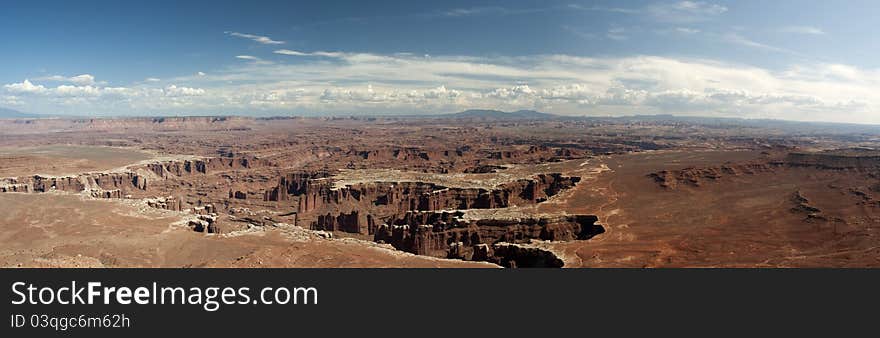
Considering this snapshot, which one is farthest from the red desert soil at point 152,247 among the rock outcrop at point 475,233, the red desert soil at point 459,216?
the rock outcrop at point 475,233

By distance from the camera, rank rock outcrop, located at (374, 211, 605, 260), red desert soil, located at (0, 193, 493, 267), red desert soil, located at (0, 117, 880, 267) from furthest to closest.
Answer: rock outcrop, located at (374, 211, 605, 260) → red desert soil, located at (0, 117, 880, 267) → red desert soil, located at (0, 193, 493, 267)

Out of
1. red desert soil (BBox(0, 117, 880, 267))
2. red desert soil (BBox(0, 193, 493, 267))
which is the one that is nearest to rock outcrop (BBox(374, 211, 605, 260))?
red desert soil (BBox(0, 117, 880, 267))

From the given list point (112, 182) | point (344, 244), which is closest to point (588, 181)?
point (344, 244)

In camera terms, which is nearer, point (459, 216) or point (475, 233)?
point (475, 233)

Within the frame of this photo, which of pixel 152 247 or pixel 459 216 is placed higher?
pixel 152 247

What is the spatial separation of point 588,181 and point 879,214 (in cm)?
3979

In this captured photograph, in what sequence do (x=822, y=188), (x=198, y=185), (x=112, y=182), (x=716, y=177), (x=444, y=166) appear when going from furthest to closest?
(x=444, y=166), (x=198, y=185), (x=112, y=182), (x=716, y=177), (x=822, y=188)

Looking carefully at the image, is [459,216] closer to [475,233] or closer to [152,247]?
[475,233]

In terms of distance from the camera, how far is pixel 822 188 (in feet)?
246

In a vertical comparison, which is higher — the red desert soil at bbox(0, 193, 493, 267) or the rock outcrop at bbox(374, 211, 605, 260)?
the red desert soil at bbox(0, 193, 493, 267)

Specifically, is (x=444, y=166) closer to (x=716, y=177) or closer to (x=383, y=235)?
(x=716, y=177)

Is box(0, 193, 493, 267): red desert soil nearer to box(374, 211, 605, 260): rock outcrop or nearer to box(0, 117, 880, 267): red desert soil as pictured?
box(0, 117, 880, 267): red desert soil

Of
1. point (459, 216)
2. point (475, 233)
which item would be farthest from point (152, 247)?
point (459, 216)

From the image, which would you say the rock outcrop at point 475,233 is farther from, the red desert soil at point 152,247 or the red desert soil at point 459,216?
the red desert soil at point 152,247
